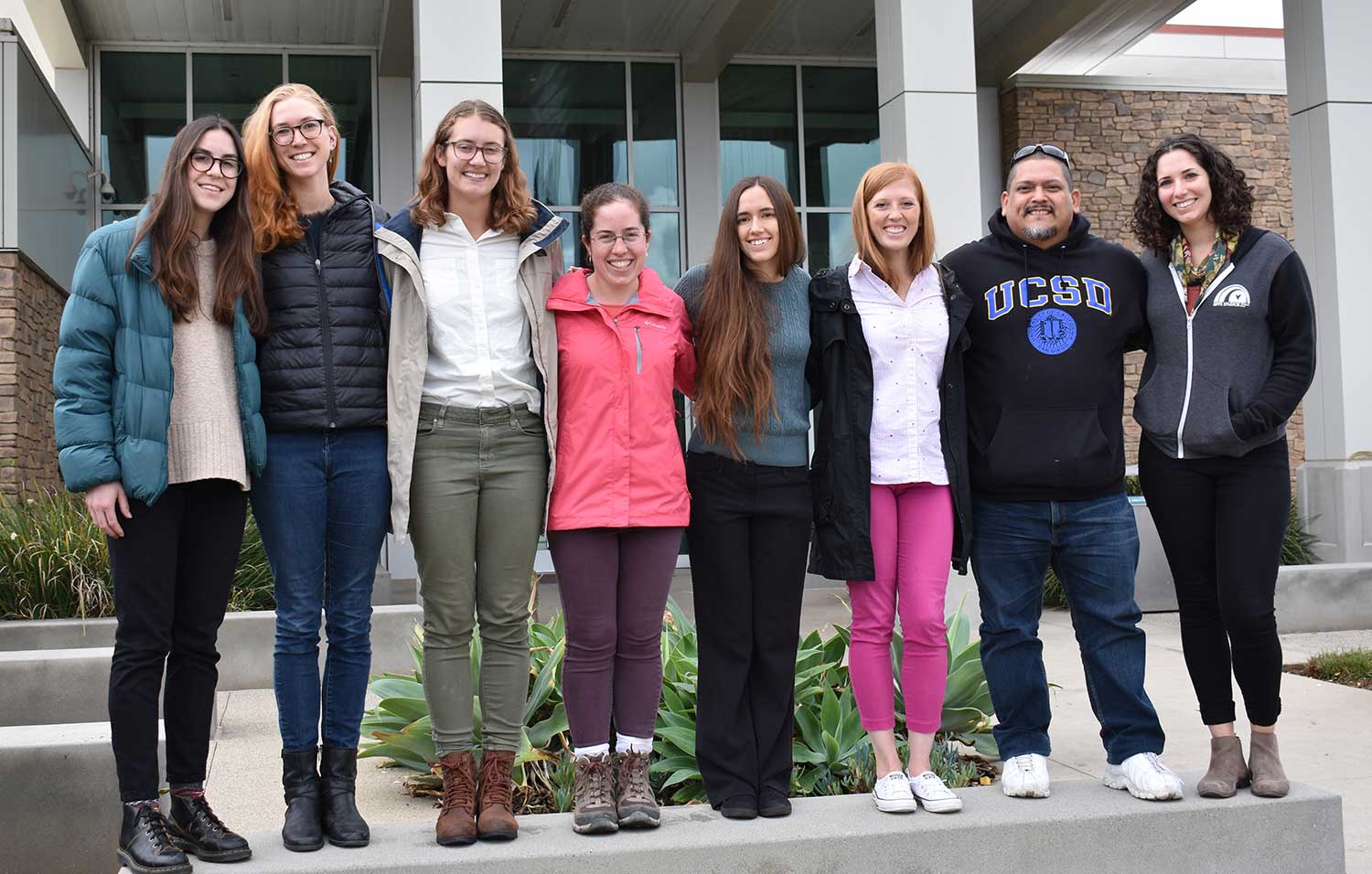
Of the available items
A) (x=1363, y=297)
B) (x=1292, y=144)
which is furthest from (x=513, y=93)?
(x=1363, y=297)

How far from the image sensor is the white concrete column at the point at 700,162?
14398 mm

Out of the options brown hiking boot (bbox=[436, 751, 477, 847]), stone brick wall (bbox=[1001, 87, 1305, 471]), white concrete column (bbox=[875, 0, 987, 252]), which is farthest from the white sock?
stone brick wall (bbox=[1001, 87, 1305, 471])

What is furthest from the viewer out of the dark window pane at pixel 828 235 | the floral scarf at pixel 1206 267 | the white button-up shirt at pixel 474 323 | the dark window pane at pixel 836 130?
the dark window pane at pixel 836 130

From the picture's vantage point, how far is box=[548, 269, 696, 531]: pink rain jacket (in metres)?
3.52

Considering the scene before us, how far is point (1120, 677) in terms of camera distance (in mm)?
3881

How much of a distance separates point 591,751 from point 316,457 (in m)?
1.17

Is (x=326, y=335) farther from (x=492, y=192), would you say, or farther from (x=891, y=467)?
(x=891, y=467)

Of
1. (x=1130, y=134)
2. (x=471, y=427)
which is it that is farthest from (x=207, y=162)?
(x=1130, y=134)

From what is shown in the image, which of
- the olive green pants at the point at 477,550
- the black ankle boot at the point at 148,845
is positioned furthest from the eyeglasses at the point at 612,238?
the black ankle boot at the point at 148,845

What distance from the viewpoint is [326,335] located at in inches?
131

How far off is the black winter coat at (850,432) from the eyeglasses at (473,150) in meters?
1.08

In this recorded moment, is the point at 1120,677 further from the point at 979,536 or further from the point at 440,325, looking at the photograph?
the point at 440,325

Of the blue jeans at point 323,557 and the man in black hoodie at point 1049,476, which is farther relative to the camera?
the man in black hoodie at point 1049,476

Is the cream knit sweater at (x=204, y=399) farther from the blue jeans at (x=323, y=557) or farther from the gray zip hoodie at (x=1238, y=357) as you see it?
the gray zip hoodie at (x=1238, y=357)
